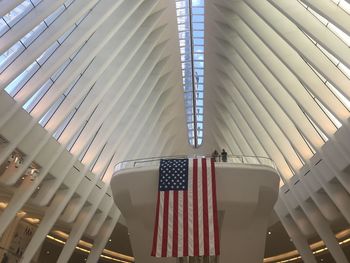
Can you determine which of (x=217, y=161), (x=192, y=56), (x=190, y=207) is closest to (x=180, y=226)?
(x=190, y=207)

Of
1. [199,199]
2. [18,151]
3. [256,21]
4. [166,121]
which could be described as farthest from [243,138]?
[18,151]

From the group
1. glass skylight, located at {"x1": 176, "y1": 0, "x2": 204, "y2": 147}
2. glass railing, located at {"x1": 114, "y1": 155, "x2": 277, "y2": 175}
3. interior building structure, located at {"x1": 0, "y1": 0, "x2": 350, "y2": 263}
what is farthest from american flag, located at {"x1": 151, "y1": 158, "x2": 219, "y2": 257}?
glass skylight, located at {"x1": 176, "y1": 0, "x2": 204, "y2": 147}

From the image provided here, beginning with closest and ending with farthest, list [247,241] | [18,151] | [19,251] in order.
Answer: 1. [18,151]
2. [247,241]
3. [19,251]

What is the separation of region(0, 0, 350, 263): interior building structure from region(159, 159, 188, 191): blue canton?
433 centimetres

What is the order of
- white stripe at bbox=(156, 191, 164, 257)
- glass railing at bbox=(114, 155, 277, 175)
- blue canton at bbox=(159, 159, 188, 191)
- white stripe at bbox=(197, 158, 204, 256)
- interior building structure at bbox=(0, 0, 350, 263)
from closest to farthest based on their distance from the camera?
white stripe at bbox=(197, 158, 204, 256) < white stripe at bbox=(156, 191, 164, 257) < interior building structure at bbox=(0, 0, 350, 263) < blue canton at bbox=(159, 159, 188, 191) < glass railing at bbox=(114, 155, 277, 175)

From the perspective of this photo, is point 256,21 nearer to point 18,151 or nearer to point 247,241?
point 247,241

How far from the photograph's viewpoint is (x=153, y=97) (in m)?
26.8

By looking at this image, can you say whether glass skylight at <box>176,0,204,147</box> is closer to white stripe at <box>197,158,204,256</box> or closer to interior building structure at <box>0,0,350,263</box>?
interior building structure at <box>0,0,350,263</box>

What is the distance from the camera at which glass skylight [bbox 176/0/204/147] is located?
23305 mm

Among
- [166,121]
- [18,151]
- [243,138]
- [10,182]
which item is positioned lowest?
[10,182]

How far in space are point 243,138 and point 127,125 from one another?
9838 millimetres

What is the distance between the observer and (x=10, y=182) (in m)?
14.1

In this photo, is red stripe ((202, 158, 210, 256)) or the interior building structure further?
the interior building structure

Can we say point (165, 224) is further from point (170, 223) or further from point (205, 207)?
point (205, 207)
